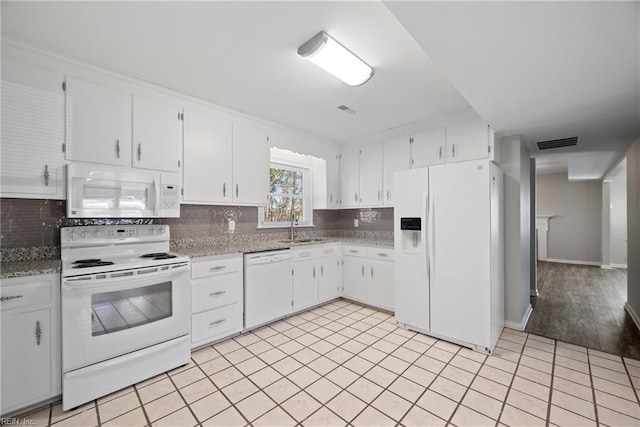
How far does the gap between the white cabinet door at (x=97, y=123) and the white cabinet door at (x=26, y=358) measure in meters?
1.21

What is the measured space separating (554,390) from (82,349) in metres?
3.38

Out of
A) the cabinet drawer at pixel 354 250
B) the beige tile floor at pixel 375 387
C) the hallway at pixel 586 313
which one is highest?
the cabinet drawer at pixel 354 250

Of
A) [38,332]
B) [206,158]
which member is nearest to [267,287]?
[206,158]

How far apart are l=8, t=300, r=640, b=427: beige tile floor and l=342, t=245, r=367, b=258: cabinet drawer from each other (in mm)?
1241

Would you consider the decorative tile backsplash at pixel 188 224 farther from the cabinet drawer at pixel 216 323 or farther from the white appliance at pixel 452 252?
the white appliance at pixel 452 252

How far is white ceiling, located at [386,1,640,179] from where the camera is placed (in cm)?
131

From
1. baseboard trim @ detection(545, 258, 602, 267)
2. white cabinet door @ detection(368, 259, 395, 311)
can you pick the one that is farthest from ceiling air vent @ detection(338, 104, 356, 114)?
baseboard trim @ detection(545, 258, 602, 267)

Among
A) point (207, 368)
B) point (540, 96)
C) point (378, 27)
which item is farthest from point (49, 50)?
point (540, 96)

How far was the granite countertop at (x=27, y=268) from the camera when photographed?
5.62 feet

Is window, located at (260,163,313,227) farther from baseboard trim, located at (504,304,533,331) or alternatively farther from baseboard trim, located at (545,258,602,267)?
baseboard trim, located at (545,258,602,267)

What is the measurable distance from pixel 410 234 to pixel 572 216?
7.01m

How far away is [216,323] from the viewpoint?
2670mm

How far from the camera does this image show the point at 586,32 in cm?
143

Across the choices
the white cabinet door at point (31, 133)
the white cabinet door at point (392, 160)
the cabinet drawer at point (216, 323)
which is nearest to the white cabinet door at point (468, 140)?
the white cabinet door at point (392, 160)
